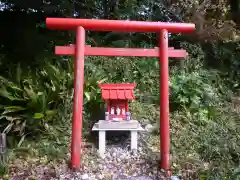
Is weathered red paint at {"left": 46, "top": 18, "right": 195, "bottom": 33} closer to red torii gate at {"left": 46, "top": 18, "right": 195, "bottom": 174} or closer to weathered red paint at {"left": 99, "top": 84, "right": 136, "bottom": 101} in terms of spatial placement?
red torii gate at {"left": 46, "top": 18, "right": 195, "bottom": 174}

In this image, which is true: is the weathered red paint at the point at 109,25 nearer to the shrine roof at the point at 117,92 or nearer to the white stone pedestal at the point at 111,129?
the shrine roof at the point at 117,92

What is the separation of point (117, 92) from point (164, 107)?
75 cm

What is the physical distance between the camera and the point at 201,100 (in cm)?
531

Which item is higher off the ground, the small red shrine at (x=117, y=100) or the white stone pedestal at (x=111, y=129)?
the small red shrine at (x=117, y=100)

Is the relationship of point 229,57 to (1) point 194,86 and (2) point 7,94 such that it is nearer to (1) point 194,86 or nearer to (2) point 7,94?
(1) point 194,86

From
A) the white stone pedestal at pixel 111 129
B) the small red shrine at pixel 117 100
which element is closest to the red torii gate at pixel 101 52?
the white stone pedestal at pixel 111 129

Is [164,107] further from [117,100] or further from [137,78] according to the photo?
[137,78]

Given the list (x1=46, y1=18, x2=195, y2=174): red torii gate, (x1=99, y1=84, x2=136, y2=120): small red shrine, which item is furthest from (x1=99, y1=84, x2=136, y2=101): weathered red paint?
(x1=46, y1=18, x2=195, y2=174): red torii gate

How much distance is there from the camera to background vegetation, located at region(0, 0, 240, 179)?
163 inches

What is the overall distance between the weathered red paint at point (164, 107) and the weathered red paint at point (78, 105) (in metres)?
1.13

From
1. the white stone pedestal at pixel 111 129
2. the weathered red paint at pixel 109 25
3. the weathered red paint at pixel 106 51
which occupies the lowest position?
the white stone pedestal at pixel 111 129

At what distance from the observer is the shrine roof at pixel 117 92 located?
3.99m

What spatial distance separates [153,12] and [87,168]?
15.7 feet

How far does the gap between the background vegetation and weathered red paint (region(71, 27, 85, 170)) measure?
0.41 m
